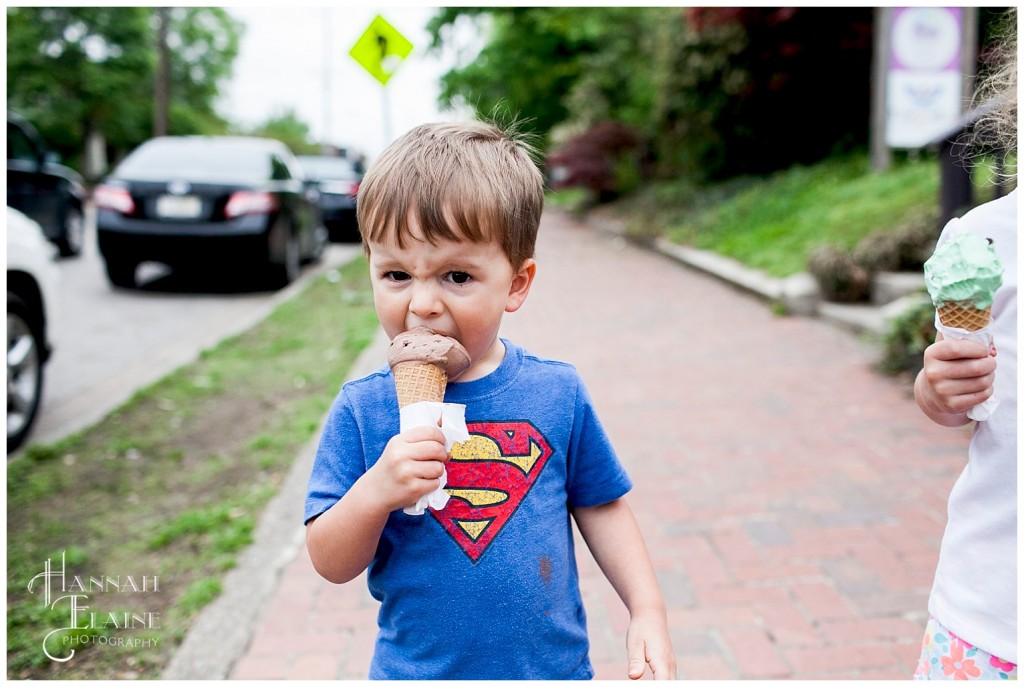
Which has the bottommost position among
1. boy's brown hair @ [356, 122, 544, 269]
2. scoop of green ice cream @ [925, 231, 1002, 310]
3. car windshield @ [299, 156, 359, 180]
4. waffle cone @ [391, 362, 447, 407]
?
car windshield @ [299, 156, 359, 180]

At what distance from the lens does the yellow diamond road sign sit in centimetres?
786

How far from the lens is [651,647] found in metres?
1.53

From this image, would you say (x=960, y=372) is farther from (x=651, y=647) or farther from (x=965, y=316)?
(x=651, y=647)

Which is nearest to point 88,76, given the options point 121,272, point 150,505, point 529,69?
point 529,69

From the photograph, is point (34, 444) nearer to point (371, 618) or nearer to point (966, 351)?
point (371, 618)

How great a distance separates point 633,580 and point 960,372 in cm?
66

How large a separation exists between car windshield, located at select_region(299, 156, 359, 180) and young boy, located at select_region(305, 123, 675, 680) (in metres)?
15.7

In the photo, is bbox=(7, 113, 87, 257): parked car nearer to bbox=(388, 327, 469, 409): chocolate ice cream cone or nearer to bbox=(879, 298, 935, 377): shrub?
bbox=(879, 298, 935, 377): shrub

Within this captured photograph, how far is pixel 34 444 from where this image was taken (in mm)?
4570

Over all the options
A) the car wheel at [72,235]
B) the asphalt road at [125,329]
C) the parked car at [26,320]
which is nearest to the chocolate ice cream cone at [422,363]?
the parked car at [26,320]

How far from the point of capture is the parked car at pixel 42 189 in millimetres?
9938

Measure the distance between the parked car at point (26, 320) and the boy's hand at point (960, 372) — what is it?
14.2ft

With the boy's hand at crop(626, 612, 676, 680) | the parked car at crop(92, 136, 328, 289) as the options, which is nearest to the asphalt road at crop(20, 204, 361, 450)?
the parked car at crop(92, 136, 328, 289)

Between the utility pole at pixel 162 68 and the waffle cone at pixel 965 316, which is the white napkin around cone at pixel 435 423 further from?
the utility pole at pixel 162 68
